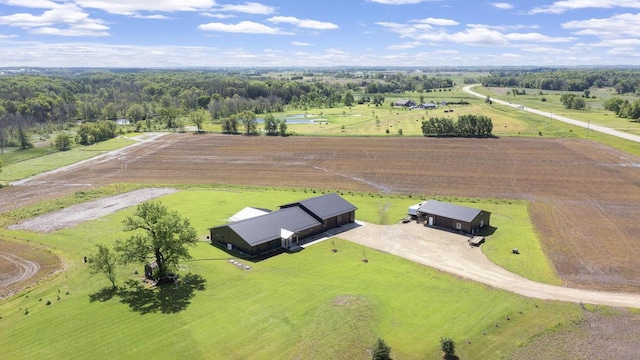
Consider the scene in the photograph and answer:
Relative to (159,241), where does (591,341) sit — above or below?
below

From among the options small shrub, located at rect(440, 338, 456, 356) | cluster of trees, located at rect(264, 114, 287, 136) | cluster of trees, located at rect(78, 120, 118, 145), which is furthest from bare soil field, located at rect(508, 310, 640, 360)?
cluster of trees, located at rect(78, 120, 118, 145)

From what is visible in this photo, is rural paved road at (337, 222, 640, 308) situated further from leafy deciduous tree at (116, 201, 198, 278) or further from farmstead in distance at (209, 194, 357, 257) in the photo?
leafy deciduous tree at (116, 201, 198, 278)

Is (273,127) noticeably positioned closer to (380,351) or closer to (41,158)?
(41,158)

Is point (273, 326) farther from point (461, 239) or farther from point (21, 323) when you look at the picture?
point (461, 239)

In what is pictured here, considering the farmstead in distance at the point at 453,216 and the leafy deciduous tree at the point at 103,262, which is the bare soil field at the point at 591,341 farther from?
the leafy deciduous tree at the point at 103,262

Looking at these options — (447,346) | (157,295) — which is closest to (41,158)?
(157,295)

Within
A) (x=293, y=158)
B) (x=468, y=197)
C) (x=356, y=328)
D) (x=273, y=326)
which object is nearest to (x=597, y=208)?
(x=468, y=197)

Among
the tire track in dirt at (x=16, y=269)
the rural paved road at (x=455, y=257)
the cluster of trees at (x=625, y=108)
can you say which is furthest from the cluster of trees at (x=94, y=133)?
the cluster of trees at (x=625, y=108)

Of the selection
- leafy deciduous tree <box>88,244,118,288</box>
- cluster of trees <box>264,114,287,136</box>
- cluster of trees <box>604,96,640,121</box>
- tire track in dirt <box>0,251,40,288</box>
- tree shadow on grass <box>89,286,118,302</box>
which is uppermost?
cluster of trees <box>604,96,640,121</box>
